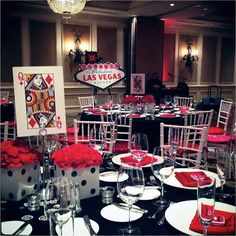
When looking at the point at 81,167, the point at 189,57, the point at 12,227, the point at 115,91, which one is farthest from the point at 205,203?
the point at 189,57

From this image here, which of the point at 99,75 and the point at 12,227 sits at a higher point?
the point at 99,75

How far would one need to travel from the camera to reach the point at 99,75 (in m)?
4.03

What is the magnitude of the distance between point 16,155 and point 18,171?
0.07 meters

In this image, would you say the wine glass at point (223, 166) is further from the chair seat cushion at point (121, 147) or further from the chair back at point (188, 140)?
the chair seat cushion at point (121, 147)

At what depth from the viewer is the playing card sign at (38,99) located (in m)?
1.29

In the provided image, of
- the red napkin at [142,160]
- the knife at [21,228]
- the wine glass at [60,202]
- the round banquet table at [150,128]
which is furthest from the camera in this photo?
the round banquet table at [150,128]

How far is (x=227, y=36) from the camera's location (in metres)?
10.6

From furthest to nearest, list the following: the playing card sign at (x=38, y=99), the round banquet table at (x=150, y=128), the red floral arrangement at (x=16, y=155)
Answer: the round banquet table at (x=150, y=128) < the playing card sign at (x=38, y=99) < the red floral arrangement at (x=16, y=155)

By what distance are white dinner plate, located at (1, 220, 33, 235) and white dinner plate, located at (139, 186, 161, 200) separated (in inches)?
18.8

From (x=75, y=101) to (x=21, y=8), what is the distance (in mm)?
2585

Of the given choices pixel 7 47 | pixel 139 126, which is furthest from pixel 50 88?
pixel 7 47

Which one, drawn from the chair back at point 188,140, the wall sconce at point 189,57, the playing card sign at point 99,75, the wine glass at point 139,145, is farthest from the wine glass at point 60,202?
the wall sconce at point 189,57

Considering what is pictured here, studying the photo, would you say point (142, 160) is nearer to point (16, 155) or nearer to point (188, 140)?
point (16, 155)

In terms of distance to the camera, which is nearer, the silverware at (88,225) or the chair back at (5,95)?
Result: the silverware at (88,225)
